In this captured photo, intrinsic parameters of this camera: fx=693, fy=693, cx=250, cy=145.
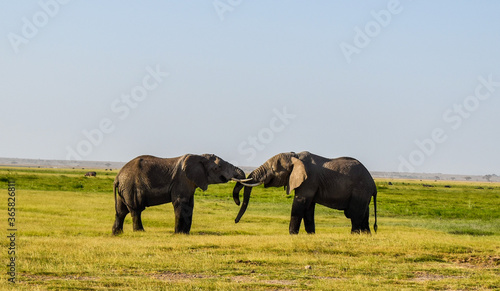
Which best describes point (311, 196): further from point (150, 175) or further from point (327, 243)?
point (150, 175)

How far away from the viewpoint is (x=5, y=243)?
62.1ft

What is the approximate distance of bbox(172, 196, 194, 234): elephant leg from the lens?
23.2m

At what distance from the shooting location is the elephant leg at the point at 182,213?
76.0 feet

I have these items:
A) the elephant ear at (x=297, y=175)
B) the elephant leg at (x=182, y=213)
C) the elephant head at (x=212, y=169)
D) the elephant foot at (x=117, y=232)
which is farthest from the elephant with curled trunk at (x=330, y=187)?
the elephant foot at (x=117, y=232)

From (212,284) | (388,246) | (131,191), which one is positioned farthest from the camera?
(131,191)

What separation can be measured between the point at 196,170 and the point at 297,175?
3.68 meters

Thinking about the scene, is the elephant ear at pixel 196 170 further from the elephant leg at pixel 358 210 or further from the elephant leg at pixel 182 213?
the elephant leg at pixel 358 210

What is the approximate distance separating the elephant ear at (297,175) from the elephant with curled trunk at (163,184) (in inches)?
88.1

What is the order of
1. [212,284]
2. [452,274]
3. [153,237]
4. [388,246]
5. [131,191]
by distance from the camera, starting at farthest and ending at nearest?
[131,191], [153,237], [388,246], [452,274], [212,284]

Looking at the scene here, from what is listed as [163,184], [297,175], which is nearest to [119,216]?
[163,184]

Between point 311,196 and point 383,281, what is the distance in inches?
326

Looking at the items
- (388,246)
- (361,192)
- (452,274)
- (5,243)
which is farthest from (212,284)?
(361,192)

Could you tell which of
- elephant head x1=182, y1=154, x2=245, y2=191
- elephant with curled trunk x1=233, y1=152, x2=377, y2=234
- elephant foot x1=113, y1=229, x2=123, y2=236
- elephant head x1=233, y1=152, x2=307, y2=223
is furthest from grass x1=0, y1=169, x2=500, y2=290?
elephant head x1=233, y1=152, x2=307, y2=223

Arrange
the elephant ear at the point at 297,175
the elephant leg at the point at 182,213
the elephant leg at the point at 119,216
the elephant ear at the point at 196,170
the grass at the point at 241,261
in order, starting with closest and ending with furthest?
the grass at the point at 241,261 → the elephant ear at the point at 297,175 → the elephant leg at the point at 182,213 → the elephant ear at the point at 196,170 → the elephant leg at the point at 119,216
